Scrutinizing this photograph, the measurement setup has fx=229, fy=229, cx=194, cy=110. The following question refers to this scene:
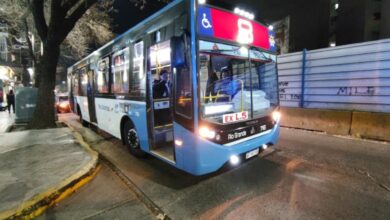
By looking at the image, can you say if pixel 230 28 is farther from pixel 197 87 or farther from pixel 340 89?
pixel 340 89

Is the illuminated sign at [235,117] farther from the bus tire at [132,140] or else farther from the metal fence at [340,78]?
the metal fence at [340,78]

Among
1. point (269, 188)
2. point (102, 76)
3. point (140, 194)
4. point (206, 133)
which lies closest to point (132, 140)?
point (140, 194)

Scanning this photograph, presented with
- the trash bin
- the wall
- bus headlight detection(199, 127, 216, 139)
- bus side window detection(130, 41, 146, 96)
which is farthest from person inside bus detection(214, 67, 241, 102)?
the trash bin

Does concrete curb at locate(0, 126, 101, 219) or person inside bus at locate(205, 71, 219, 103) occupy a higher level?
person inside bus at locate(205, 71, 219, 103)

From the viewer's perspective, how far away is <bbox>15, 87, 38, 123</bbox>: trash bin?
10.1m

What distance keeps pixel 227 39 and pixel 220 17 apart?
349 mm

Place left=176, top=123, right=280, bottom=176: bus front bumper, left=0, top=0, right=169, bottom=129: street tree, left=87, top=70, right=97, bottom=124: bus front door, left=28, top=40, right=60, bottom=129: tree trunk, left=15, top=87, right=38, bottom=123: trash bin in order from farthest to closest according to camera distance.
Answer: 1. left=15, top=87, right=38, bottom=123: trash bin
2. left=28, top=40, right=60, bottom=129: tree trunk
3. left=0, top=0, right=169, bottom=129: street tree
4. left=87, top=70, right=97, bottom=124: bus front door
5. left=176, top=123, right=280, bottom=176: bus front bumper

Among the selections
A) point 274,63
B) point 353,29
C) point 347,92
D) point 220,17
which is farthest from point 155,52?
point 353,29

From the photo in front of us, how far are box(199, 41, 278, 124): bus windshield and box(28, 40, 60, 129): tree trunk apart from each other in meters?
7.63

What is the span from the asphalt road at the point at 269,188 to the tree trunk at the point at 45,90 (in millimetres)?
5459

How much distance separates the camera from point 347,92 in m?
7.17

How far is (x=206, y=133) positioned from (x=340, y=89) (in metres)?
6.09

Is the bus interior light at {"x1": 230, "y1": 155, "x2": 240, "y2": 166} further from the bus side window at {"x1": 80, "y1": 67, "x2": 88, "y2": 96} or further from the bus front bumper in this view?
the bus side window at {"x1": 80, "y1": 67, "x2": 88, "y2": 96}

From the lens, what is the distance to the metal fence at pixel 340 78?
6.41 metres
